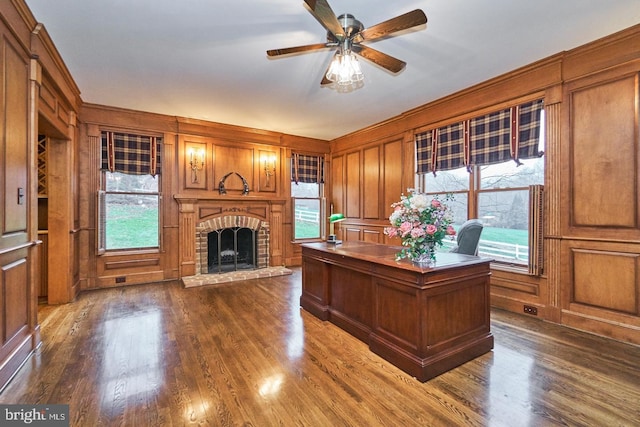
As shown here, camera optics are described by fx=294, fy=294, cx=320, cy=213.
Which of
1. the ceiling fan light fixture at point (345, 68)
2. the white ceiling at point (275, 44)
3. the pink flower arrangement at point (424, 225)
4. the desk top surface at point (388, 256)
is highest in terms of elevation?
the white ceiling at point (275, 44)

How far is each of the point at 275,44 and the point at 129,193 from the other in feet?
11.8

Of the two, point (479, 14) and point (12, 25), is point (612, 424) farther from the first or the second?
point (12, 25)

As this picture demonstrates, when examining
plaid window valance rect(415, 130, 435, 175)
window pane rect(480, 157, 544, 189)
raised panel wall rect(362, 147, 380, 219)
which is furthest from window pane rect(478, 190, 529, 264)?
raised panel wall rect(362, 147, 380, 219)

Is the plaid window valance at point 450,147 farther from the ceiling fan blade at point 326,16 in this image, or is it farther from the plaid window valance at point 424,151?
the ceiling fan blade at point 326,16

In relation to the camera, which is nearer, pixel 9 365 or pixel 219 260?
pixel 9 365

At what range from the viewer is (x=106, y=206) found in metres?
4.67

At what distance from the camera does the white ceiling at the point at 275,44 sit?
2371mm

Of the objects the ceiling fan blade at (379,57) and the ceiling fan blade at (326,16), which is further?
the ceiling fan blade at (379,57)

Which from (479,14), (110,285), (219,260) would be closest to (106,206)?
(110,285)

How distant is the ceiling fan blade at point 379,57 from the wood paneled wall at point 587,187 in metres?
2.00

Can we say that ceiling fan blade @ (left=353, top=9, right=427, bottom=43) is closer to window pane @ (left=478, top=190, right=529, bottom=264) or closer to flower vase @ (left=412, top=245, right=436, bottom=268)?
flower vase @ (left=412, top=245, right=436, bottom=268)

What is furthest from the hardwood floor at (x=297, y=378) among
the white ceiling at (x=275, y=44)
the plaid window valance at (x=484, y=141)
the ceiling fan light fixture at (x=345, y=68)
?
the white ceiling at (x=275, y=44)

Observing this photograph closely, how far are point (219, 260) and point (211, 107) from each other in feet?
8.82

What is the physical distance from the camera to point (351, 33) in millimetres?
2256
